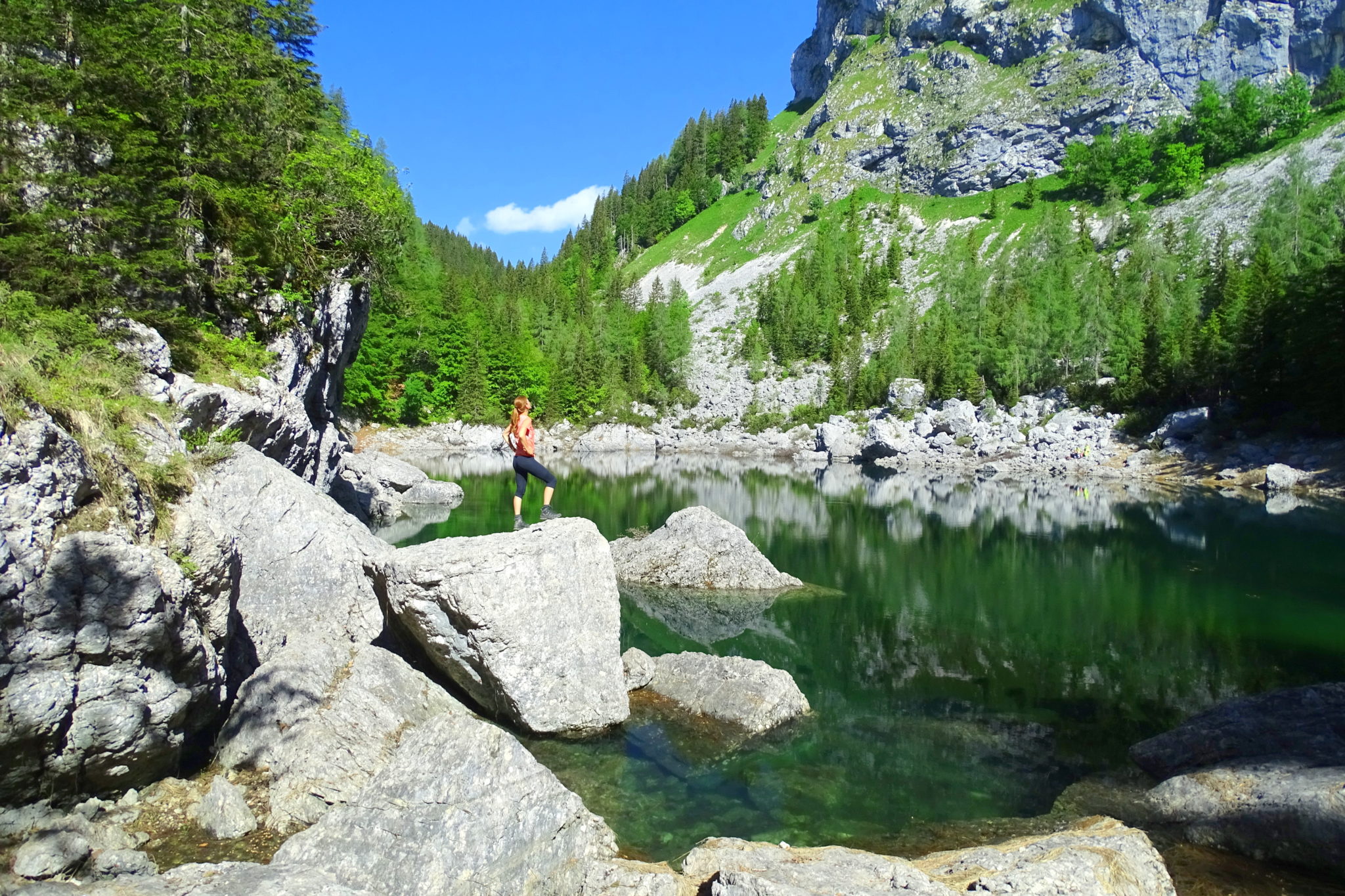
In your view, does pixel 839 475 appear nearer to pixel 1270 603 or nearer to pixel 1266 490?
pixel 1266 490

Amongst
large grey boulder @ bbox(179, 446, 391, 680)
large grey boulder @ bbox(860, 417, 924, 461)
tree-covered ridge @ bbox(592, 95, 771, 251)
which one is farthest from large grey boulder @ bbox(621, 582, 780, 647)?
tree-covered ridge @ bbox(592, 95, 771, 251)

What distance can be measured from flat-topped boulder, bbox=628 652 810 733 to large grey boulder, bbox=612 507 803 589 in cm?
926

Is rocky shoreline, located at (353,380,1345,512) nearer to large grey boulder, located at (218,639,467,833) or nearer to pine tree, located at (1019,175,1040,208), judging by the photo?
large grey boulder, located at (218,639,467,833)

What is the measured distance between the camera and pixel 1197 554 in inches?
1150

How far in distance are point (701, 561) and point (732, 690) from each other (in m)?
10.8

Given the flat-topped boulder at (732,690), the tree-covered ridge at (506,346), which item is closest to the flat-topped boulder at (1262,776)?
the flat-topped boulder at (732,690)

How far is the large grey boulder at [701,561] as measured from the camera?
23.8m

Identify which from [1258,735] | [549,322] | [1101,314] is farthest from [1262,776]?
[549,322]

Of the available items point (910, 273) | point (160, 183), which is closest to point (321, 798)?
point (160, 183)

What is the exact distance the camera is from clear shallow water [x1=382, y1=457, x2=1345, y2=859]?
414 inches

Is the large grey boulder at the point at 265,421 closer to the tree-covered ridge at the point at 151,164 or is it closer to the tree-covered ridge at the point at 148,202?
the tree-covered ridge at the point at 148,202

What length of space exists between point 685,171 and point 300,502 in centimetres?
18968

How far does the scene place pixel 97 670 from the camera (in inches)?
293

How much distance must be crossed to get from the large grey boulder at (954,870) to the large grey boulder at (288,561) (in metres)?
7.46
